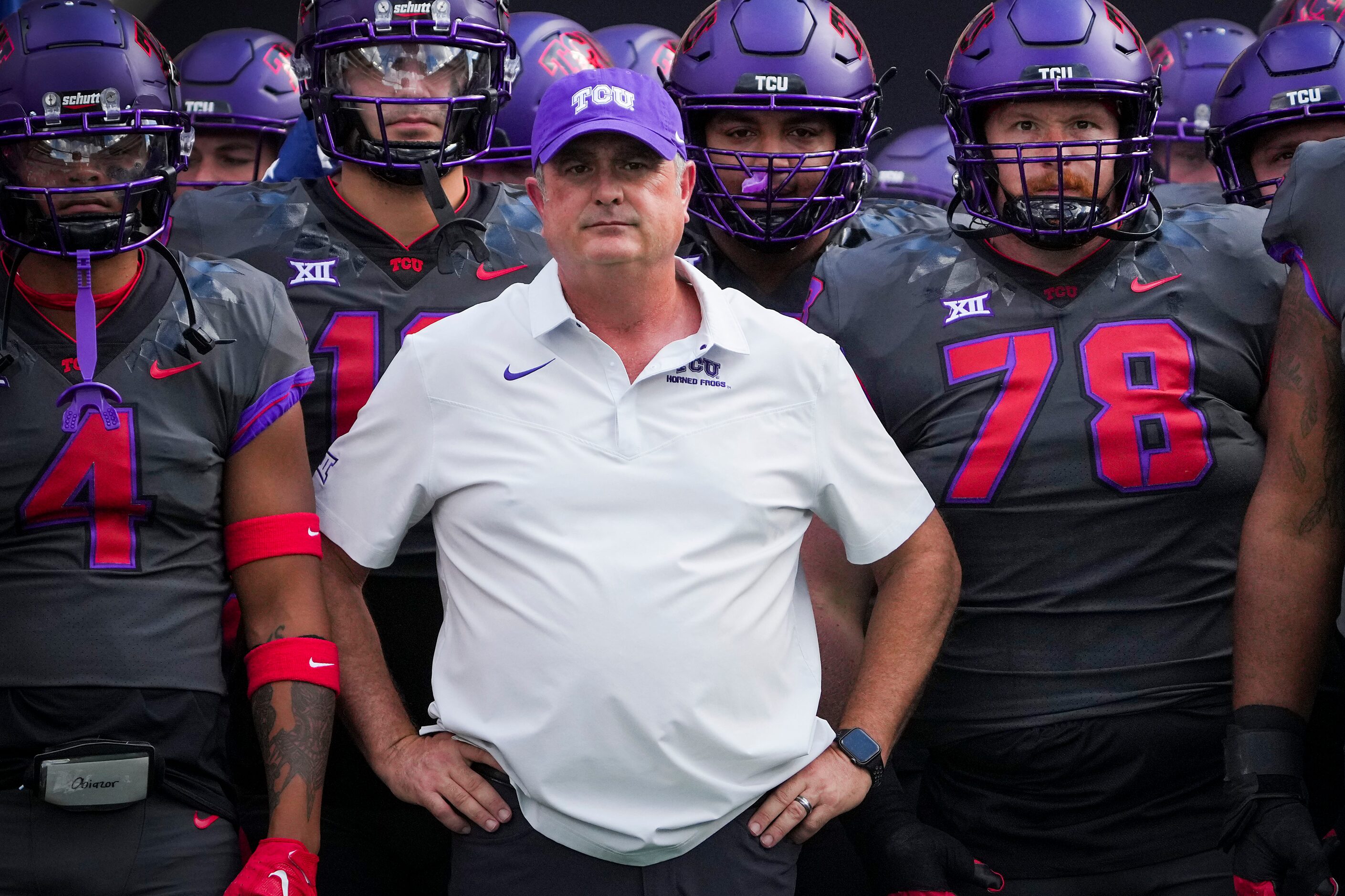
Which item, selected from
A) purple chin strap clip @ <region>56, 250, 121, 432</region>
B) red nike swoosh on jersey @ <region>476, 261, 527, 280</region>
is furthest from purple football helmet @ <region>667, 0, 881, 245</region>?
purple chin strap clip @ <region>56, 250, 121, 432</region>

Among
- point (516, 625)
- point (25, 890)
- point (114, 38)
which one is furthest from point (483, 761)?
point (114, 38)

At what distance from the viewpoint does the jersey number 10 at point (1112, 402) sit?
2.49 m

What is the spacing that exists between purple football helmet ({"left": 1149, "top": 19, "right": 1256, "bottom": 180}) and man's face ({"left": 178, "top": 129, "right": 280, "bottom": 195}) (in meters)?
2.57

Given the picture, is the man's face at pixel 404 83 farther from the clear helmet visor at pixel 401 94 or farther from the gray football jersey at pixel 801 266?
the gray football jersey at pixel 801 266

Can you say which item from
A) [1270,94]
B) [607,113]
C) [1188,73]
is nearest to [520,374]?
[607,113]

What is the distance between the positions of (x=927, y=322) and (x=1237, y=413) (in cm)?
54

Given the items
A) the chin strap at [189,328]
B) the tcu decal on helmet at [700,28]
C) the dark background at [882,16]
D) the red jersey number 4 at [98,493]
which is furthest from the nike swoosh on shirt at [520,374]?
the dark background at [882,16]

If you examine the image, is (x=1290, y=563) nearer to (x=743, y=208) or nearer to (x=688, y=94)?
(x=743, y=208)

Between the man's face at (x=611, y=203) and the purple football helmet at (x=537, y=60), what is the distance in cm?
144

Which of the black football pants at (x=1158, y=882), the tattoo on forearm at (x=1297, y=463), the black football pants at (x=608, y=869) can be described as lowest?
the black football pants at (x=1158, y=882)

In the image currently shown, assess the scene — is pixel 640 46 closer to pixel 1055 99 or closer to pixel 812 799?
pixel 1055 99

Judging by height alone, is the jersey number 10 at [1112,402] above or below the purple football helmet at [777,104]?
below

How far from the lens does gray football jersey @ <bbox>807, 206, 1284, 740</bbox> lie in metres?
2.49

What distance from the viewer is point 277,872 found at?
2.08 meters
